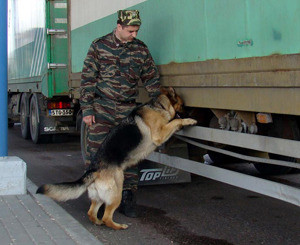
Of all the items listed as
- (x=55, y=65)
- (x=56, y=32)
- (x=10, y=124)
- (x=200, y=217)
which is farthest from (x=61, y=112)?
(x=200, y=217)

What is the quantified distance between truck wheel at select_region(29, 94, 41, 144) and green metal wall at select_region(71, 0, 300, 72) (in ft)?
20.6

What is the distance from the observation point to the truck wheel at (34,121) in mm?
11711

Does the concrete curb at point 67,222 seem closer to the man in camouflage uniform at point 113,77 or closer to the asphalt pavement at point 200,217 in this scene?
the asphalt pavement at point 200,217

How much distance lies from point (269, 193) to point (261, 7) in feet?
4.78

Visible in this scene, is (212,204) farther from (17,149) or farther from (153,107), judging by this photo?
(17,149)

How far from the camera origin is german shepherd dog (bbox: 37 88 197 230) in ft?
16.4

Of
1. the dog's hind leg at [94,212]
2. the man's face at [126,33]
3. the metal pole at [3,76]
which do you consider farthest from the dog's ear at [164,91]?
the metal pole at [3,76]

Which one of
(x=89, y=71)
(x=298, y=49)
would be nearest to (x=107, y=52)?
(x=89, y=71)

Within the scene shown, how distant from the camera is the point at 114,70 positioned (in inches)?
213

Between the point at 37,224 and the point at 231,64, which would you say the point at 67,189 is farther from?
the point at 231,64

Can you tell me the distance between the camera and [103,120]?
552 cm

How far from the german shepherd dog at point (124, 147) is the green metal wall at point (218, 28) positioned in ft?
1.70

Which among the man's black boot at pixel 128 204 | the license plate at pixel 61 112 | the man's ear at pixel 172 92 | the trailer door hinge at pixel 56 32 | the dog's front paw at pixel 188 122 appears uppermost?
the trailer door hinge at pixel 56 32

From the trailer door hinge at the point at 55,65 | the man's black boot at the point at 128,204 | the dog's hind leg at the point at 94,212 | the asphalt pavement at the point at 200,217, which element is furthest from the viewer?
the trailer door hinge at the point at 55,65
